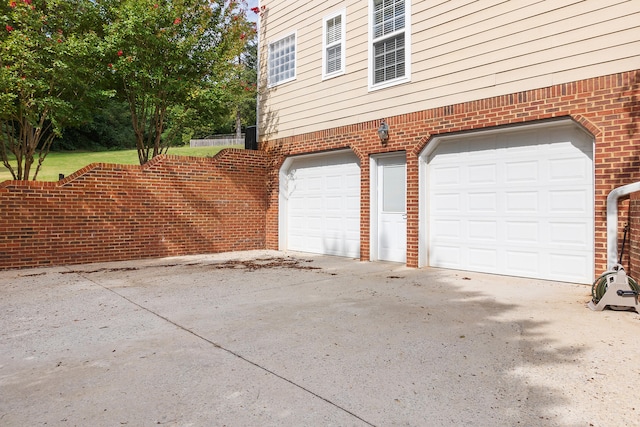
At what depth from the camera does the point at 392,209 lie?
8.70 m

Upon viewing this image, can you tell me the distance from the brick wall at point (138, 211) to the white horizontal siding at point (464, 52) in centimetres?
220

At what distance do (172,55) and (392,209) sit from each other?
21.4ft

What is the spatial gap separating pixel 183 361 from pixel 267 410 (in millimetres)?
1075

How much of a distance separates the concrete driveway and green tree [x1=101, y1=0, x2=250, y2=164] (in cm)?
598

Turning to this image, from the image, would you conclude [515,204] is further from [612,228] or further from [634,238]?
[634,238]

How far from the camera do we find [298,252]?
1102 centimetres

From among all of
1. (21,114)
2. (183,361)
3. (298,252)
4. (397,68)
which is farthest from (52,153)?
(183,361)

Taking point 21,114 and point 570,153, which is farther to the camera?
point 21,114

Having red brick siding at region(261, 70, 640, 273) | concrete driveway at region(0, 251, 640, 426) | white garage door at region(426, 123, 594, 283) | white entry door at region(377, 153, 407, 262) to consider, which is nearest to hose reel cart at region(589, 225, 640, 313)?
concrete driveway at region(0, 251, 640, 426)

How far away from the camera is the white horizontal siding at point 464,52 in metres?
5.76

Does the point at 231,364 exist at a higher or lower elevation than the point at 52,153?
lower

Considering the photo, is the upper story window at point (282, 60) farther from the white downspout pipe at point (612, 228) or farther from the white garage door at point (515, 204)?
the white downspout pipe at point (612, 228)

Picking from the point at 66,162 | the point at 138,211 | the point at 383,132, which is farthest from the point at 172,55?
the point at 66,162

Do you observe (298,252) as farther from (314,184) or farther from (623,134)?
(623,134)
